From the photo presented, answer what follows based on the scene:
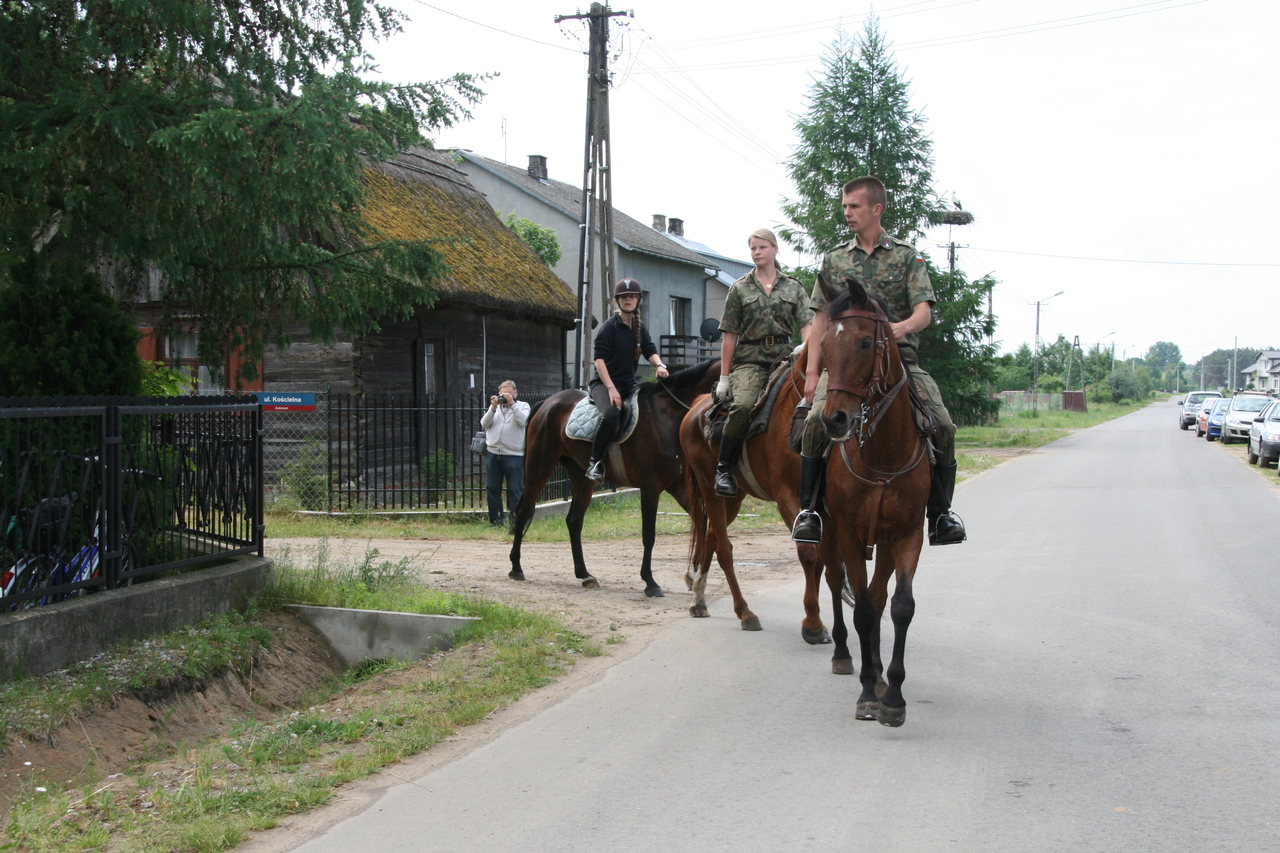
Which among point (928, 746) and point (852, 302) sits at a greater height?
point (852, 302)

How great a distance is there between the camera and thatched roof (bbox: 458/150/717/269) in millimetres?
37750

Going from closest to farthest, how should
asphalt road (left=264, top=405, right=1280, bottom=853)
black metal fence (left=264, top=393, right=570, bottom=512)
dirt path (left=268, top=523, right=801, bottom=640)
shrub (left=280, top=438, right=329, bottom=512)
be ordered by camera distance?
asphalt road (left=264, top=405, right=1280, bottom=853) → dirt path (left=268, top=523, right=801, bottom=640) → black metal fence (left=264, top=393, right=570, bottom=512) → shrub (left=280, top=438, right=329, bottom=512)

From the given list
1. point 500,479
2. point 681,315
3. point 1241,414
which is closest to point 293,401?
point 500,479

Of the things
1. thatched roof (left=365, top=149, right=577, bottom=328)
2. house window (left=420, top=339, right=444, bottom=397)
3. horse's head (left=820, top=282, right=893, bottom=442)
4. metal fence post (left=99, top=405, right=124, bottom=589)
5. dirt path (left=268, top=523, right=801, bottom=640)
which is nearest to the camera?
horse's head (left=820, top=282, right=893, bottom=442)

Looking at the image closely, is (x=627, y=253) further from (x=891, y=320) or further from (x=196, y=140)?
(x=891, y=320)

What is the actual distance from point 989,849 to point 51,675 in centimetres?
482

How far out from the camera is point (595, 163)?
64.4 feet

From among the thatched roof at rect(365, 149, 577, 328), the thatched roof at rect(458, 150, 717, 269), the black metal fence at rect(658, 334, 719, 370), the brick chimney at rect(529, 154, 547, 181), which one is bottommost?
the black metal fence at rect(658, 334, 719, 370)

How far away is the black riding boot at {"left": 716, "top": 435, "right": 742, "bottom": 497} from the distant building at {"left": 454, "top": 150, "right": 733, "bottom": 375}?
26.8 meters

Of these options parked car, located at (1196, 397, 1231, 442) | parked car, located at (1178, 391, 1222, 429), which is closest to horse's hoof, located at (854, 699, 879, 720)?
parked car, located at (1196, 397, 1231, 442)

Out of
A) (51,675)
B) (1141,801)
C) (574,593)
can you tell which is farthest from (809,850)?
(574,593)

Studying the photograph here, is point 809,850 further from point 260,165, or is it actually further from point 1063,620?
point 260,165

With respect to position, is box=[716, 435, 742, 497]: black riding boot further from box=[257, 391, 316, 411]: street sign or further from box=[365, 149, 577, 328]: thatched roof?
box=[365, 149, 577, 328]: thatched roof

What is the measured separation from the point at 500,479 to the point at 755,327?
718 centimetres
